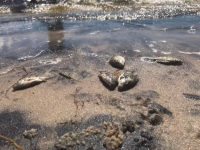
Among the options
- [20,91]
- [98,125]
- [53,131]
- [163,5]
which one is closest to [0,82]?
[20,91]

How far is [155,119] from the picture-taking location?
11.2 ft

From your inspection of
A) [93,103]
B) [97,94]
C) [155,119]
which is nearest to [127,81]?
[97,94]

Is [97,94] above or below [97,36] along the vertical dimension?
below

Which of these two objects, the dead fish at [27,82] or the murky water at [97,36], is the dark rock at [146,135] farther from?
the murky water at [97,36]

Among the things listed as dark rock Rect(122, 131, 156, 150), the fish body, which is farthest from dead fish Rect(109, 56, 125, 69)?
dark rock Rect(122, 131, 156, 150)

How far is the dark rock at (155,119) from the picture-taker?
3.38 m

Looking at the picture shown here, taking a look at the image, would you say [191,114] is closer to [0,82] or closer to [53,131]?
[53,131]

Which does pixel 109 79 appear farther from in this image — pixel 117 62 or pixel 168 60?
pixel 168 60

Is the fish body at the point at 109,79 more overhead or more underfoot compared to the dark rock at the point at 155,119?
more overhead

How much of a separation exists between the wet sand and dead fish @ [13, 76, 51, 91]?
104 millimetres

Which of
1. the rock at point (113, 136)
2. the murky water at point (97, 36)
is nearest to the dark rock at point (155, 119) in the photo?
the rock at point (113, 136)

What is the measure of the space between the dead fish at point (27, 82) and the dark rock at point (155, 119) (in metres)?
2.25

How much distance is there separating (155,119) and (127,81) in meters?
1.04

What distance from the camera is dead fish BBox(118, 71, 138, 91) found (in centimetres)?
420
